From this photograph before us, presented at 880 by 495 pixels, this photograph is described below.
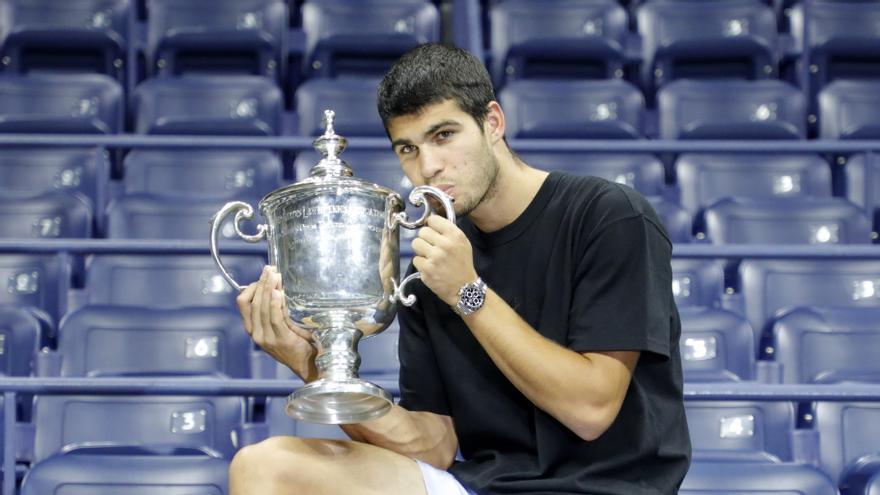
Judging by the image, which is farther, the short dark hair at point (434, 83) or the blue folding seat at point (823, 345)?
the blue folding seat at point (823, 345)

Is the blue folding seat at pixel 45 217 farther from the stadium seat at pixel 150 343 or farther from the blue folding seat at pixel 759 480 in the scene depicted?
the blue folding seat at pixel 759 480

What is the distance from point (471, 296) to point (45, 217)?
80.8 inches

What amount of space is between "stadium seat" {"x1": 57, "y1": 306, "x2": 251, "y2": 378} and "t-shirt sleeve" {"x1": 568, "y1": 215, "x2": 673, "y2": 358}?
1.17 metres

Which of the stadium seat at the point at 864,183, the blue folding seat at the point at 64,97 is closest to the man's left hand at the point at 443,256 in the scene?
the stadium seat at the point at 864,183

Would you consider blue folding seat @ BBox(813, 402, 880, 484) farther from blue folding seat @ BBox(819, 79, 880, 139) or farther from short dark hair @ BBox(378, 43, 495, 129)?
blue folding seat @ BBox(819, 79, 880, 139)

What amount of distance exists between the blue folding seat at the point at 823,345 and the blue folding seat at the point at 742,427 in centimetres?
23

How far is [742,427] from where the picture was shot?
2475mm

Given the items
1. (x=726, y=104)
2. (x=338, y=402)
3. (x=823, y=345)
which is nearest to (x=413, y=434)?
(x=338, y=402)

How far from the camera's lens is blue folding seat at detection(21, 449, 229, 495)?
6.94 ft

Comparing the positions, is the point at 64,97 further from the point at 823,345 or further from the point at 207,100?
the point at 823,345

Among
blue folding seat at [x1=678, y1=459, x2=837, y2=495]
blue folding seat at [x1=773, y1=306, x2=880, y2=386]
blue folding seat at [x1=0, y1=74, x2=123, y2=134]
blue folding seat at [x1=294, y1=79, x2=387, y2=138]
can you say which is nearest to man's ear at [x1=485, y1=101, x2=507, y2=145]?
blue folding seat at [x1=678, y1=459, x2=837, y2=495]

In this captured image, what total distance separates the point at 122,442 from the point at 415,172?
98 cm

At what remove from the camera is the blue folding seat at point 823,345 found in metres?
2.69

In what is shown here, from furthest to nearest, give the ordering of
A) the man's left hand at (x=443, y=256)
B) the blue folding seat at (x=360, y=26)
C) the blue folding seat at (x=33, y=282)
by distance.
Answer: the blue folding seat at (x=360, y=26) → the blue folding seat at (x=33, y=282) → the man's left hand at (x=443, y=256)
